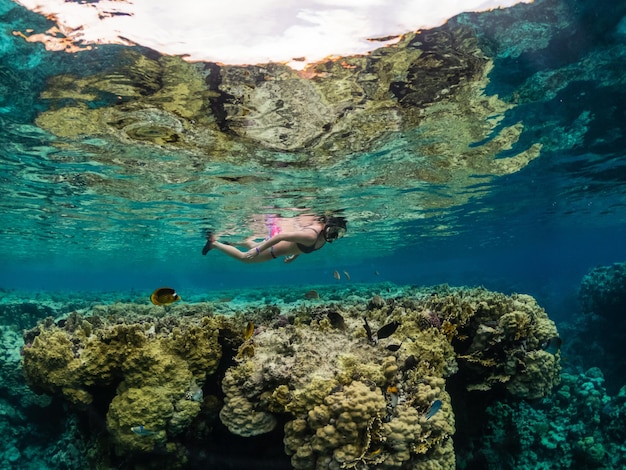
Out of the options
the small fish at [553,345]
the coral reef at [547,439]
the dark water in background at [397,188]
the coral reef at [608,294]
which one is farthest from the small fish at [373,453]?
the coral reef at [608,294]

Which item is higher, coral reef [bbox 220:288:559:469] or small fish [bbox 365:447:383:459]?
coral reef [bbox 220:288:559:469]

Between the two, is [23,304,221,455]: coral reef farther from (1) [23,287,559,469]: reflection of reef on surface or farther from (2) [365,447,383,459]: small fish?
(2) [365,447,383,459]: small fish

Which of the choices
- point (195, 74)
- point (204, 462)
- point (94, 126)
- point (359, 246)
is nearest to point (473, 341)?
point (204, 462)

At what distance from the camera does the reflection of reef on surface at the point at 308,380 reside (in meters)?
4.48

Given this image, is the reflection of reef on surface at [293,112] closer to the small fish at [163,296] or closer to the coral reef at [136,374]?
the small fish at [163,296]

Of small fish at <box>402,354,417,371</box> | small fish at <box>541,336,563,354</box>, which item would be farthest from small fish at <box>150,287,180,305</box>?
small fish at <box>541,336,563,354</box>

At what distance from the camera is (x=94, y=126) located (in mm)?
10773

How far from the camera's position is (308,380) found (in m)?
5.23

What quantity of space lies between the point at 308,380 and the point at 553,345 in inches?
219

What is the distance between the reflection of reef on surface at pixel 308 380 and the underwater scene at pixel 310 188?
0.11 feet

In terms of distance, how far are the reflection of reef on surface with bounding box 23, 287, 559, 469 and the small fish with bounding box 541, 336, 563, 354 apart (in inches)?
7.6

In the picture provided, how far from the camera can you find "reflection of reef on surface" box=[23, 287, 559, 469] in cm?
448

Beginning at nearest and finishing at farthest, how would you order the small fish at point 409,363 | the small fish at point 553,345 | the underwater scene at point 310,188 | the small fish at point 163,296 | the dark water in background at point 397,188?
the underwater scene at point 310,188 < the small fish at point 163,296 < the small fish at point 409,363 < the small fish at point 553,345 < the dark water in background at point 397,188

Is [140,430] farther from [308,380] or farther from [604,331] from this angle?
[604,331]
